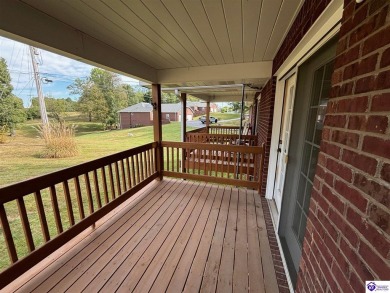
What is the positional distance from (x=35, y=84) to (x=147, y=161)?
705cm

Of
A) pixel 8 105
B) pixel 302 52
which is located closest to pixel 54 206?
pixel 302 52

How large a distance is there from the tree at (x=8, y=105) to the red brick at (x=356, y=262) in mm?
9701

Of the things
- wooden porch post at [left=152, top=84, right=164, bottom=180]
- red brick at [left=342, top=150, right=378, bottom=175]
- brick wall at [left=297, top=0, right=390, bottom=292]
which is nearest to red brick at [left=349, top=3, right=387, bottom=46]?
brick wall at [left=297, top=0, right=390, bottom=292]

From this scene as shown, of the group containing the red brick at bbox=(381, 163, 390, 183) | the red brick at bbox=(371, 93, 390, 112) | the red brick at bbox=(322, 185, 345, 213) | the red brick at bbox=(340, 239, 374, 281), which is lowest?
the red brick at bbox=(340, 239, 374, 281)

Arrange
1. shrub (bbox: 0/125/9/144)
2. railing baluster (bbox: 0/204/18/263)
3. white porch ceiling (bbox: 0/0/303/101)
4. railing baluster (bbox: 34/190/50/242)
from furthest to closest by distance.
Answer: shrub (bbox: 0/125/9/144), railing baluster (bbox: 34/190/50/242), white porch ceiling (bbox: 0/0/303/101), railing baluster (bbox: 0/204/18/263)

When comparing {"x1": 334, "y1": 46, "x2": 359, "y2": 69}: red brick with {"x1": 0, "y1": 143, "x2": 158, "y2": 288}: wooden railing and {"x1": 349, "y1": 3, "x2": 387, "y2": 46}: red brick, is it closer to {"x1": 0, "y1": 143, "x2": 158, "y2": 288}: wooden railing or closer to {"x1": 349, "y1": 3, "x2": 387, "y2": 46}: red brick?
{"x1": 349, "y1": 3, "x2": 387, "y2": 46}: red brick

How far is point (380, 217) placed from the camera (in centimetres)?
53

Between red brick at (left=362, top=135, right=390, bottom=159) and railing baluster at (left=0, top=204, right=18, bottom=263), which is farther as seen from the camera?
railing baluster at (left=0, top=204, right=18, bottom=263)

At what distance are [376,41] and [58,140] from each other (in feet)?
23.3

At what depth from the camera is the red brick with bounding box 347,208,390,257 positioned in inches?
19.9

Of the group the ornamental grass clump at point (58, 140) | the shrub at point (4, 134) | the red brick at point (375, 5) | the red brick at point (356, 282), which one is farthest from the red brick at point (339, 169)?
the shrub at point (4, 134)

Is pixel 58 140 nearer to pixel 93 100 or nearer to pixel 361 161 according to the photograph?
pixel 361 161

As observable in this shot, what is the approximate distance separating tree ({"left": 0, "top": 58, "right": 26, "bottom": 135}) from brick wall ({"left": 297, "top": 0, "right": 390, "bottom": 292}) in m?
9.61

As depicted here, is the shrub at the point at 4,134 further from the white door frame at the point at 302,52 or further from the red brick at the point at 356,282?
the red brick at the point at 356,282
